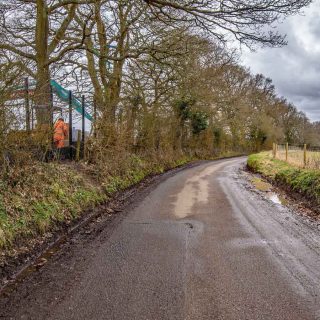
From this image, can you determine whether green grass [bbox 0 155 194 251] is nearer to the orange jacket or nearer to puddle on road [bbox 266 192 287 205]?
the orange jacket

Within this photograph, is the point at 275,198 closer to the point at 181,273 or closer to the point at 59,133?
the point at 59,133

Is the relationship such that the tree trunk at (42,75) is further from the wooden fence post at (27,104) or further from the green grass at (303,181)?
the green grass at (303,181)

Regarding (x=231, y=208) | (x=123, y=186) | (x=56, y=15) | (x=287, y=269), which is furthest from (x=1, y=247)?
(x=56, y=15)

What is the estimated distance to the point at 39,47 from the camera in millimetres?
11695

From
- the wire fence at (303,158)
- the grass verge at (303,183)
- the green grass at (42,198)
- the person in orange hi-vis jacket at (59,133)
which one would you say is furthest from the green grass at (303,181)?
the person in orange hi-vis jacket at (59,133)

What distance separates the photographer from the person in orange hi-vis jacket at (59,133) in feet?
32.4

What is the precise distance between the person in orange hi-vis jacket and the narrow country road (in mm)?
3248

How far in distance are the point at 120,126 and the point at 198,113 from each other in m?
17.3

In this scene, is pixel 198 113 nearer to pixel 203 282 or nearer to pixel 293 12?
pixel 293 12

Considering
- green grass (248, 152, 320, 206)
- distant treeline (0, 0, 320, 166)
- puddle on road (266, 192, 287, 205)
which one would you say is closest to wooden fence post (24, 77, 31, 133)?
distant treeline (0, 0, 320, 166)

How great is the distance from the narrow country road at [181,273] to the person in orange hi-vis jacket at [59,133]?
325 centimetres

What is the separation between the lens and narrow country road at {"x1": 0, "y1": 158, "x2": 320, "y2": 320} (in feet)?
12.6

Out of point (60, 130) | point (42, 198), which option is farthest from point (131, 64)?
point (42, 198)

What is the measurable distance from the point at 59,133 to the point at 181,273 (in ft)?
22.1
